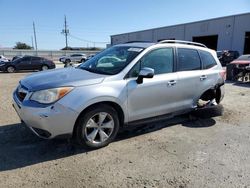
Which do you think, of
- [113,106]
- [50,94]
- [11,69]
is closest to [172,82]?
[113,106]

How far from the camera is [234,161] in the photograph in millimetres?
3834

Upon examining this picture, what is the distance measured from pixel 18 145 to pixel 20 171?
2.93ft

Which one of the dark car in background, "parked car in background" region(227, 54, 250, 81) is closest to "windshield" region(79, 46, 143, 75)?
"parked car in background" region(227, 54, 250, 81)

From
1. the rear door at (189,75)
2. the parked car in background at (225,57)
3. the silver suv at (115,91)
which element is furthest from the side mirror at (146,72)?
the parked car in background at (225,57)

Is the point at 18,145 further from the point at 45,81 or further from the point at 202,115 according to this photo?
the point at 202,115

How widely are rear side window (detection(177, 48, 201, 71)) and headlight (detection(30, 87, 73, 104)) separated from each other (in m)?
2.41

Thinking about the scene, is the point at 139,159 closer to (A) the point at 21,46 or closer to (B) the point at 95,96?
(B) the point at 95,96

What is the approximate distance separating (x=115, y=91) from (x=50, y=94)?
100 cm

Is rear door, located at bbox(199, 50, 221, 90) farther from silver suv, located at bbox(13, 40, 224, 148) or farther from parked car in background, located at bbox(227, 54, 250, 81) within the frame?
parked car in background, located at bbox(227, 54, 250, 81)

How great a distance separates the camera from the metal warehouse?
31.1m

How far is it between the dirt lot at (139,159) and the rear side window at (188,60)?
105 cm

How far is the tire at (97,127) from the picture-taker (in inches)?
151

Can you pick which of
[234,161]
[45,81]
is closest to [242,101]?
[234,161]

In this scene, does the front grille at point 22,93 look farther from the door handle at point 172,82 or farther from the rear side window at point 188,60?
the rear side window at point 188,60
